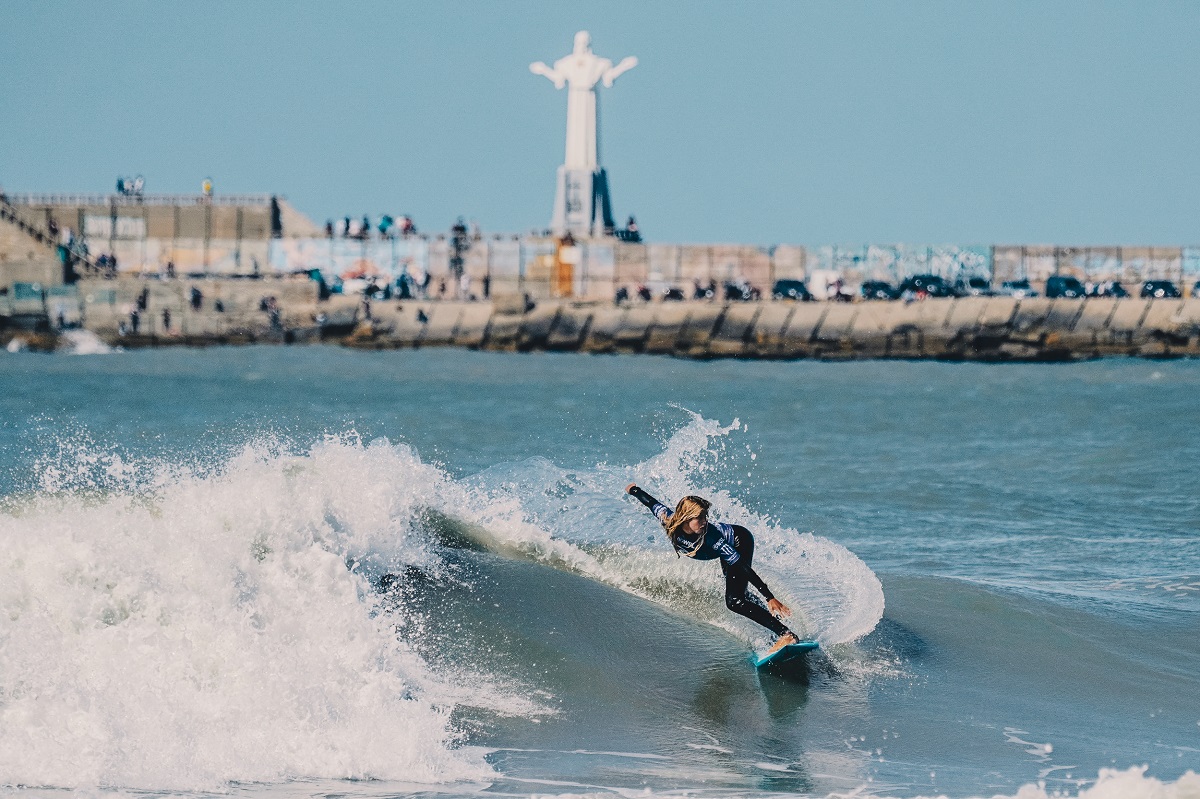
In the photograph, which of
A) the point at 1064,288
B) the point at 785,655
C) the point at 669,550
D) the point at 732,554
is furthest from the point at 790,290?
the point at 732,554

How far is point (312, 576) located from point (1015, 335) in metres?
40.0

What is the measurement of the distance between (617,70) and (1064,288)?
64.7 ft

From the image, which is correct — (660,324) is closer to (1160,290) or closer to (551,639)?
(1160,290)

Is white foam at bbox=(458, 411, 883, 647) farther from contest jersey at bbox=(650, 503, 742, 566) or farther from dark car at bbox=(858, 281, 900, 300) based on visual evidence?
dark car at bbox=(858, 281, 900, 300)

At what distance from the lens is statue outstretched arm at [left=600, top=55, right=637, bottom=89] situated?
58.4 m

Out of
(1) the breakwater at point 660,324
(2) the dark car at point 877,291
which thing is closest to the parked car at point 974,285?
(2) the dark car at point 877,291

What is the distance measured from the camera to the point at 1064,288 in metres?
48.6

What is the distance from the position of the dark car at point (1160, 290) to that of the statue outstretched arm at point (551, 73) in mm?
23380

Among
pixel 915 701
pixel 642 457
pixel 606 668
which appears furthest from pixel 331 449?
pixel 642 457

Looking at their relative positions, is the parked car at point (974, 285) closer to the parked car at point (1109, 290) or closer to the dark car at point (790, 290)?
the parked car at point (1109, 290)

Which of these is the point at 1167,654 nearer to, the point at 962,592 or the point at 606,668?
the point at 962,592

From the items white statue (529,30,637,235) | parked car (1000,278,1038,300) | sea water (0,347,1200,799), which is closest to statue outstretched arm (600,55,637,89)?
white statue (529,30,637,235)

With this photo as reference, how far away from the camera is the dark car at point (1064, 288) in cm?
4831

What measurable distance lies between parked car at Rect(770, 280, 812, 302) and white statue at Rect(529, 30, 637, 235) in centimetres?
920
